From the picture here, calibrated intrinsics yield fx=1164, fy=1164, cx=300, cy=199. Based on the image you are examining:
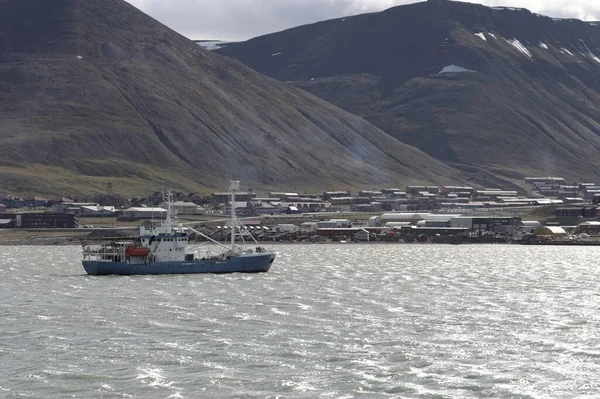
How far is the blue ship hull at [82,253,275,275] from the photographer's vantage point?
84.8 meters

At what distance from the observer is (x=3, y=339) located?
46.2 metres

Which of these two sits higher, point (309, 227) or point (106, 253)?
point (106, 253)

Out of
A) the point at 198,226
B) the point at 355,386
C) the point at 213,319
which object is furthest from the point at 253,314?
the point at 198,226

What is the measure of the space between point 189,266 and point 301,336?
3961 centimetres

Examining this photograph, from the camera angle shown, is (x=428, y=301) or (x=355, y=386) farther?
(x=428, y=301)

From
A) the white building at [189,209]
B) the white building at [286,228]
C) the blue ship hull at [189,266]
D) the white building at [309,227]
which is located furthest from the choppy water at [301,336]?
the white building at [189,209]

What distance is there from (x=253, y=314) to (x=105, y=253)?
1312 inches

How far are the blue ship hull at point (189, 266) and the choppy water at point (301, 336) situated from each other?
3047 millimetres

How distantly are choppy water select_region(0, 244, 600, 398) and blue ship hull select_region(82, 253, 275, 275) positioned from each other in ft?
10.00

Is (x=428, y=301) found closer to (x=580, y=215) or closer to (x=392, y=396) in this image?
(x=392, y=396)

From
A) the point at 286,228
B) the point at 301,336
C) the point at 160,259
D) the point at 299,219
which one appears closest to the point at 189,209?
the point at 299,219

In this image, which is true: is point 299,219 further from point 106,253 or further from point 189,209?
point 106,253

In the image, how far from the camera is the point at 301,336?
46.9 meters

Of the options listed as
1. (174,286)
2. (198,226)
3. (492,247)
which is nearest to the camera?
(174,286)
